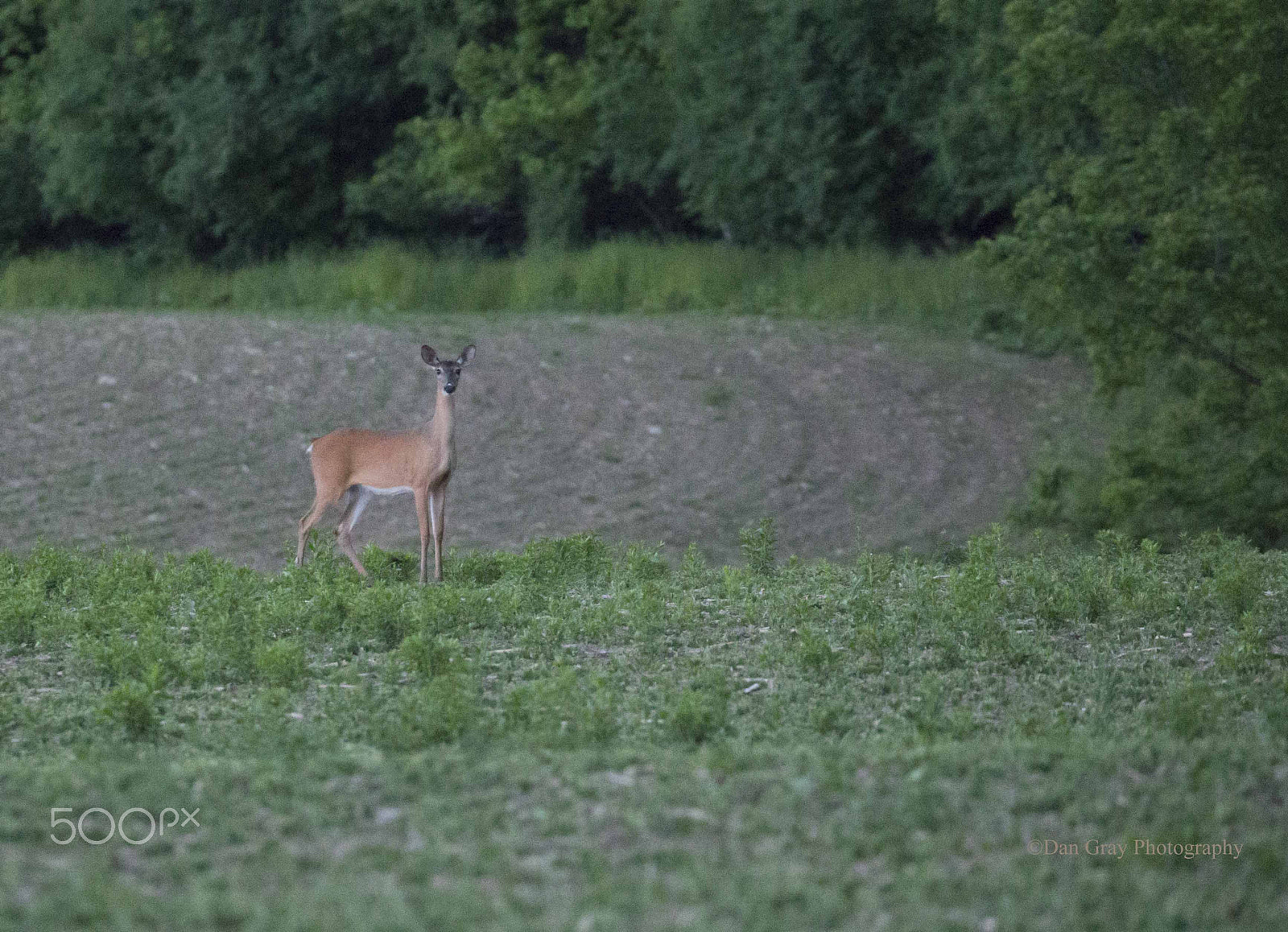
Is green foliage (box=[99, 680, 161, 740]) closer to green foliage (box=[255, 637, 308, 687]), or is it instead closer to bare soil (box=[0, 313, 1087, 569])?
green foliage (box=[255, 637, 308, 687])

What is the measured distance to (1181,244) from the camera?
14352 mm

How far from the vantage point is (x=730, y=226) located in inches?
1009

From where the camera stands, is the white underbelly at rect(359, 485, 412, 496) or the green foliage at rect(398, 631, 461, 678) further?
the white underbelly at rect(359, 485, 412, 496)

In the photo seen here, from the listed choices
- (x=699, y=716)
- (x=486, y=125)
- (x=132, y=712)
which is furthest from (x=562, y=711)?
(x=486, y=125)

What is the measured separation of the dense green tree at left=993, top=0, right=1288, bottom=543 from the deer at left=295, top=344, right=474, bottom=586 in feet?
19.2

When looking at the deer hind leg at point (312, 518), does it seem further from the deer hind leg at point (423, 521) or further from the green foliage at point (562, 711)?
the green foliage at point (562, 711)

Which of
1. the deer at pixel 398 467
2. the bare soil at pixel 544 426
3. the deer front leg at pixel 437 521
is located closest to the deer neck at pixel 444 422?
the deer at pixel 398 467

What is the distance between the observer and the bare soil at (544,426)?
16.0 meters

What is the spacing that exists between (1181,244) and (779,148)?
10.7 m

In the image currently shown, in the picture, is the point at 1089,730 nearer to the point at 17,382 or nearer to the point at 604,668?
the point at 604,668

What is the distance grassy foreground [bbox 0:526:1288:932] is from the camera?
15.6 feet

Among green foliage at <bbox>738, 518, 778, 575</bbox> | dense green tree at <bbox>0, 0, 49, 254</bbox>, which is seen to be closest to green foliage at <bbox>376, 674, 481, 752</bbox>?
green foliage at <bbox>738, 518, 778, 575</bbox>

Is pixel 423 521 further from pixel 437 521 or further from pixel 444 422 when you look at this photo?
pixel 444 422

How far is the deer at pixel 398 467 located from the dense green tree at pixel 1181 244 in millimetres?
5854
